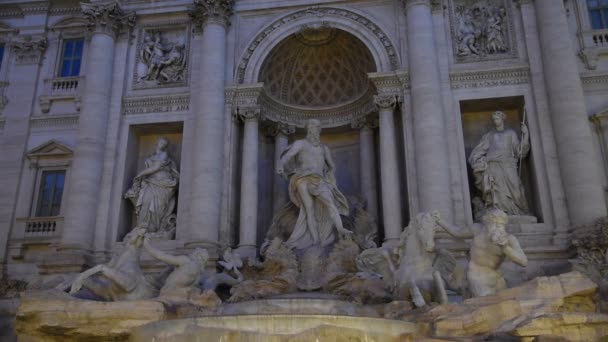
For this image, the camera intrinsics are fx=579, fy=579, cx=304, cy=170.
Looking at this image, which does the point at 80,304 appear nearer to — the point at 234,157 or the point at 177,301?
the point at 177,301

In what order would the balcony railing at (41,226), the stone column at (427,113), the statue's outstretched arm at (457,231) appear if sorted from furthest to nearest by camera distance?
the balcony railing at (41,226) → the stone column at (427,113) → the statue's outstretched arm at (457,231)

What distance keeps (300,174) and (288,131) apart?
3607mm

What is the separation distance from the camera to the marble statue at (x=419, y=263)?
1096 cm

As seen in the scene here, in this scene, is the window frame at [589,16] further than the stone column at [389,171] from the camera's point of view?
Yes

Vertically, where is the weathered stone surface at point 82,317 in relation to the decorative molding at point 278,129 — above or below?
below

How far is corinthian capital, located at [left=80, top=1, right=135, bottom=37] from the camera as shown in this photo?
1869cm

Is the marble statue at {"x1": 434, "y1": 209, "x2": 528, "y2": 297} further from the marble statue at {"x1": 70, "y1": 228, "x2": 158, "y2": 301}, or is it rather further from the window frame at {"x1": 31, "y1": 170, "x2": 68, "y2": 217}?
the window frame at {"x1": 31, "y1": 170, "x2": 68, "y2": 217}

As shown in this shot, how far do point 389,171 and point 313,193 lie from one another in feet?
7.38

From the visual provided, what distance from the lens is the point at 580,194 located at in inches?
573

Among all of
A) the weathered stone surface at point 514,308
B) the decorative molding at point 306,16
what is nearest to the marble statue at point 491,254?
the weathered stone surface at point 514,308

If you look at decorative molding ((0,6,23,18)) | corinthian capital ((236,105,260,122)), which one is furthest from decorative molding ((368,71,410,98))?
decorative molding ((0,6,23,18))

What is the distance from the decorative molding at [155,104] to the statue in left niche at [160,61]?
74cm

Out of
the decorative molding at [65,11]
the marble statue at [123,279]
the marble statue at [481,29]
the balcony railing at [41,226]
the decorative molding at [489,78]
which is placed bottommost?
the marble statue at [123,279]

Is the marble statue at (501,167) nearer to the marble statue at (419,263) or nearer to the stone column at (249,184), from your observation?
the marble statue at (419,263)
